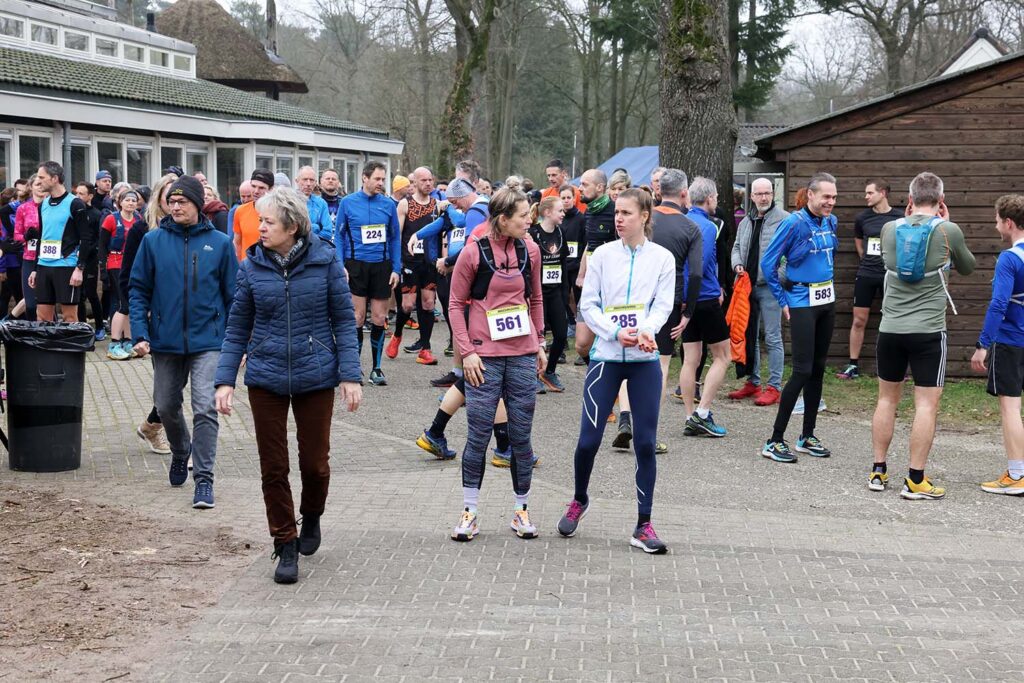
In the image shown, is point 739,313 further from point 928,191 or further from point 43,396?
point 43,396

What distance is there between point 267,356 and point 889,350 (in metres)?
4.34

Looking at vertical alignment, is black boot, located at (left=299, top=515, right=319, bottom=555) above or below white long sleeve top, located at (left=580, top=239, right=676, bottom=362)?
below

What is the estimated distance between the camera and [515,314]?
271 inches

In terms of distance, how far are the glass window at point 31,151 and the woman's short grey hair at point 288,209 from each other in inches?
666

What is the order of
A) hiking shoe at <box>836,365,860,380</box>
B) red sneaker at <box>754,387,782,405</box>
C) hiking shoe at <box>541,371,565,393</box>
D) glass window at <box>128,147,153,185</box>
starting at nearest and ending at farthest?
1. red sneaker at <box>754,387,782,405</box>
2. hiking shoe at <box>541,371,565,393</box>
3. hiking shoe at <box>836,365,860,380</box>
4. glass window at <box>128,147,153,185</box>

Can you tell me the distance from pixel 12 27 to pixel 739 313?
22.8m

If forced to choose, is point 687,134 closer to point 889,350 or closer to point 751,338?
point 751,338

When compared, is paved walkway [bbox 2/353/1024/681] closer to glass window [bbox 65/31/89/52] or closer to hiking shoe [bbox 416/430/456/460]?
hiking shoe [bbox 416/430/456/460]

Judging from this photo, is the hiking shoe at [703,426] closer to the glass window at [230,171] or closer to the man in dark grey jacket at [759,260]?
the man in dark grey jacket at [759,260]

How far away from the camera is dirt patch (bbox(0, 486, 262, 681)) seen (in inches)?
198

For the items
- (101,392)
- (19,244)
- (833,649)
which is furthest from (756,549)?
(19,244)

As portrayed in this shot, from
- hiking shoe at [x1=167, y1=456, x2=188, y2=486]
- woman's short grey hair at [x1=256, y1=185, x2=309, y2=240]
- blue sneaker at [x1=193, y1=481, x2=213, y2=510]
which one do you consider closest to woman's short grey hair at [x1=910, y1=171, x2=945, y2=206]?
woman's short grey hair at [x1=256, y1=185, x2=309, y2=240]

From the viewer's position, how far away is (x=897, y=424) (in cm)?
1123

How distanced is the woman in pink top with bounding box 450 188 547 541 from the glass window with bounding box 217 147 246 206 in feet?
76.9
